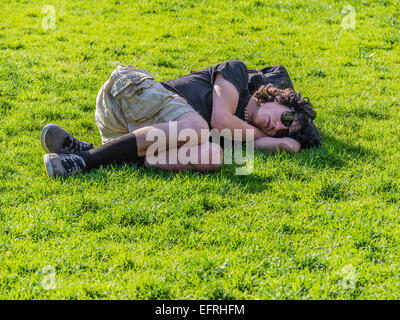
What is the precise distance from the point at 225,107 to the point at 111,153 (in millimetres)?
1133

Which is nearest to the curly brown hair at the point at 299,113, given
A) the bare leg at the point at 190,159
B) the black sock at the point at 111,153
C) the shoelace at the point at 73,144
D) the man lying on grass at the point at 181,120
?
the man lying on grass at the point at 181,120

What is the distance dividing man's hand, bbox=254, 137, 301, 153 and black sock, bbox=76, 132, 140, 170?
1244 millimetres

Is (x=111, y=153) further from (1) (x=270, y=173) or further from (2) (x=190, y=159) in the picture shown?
(1) (x=270, y=173)

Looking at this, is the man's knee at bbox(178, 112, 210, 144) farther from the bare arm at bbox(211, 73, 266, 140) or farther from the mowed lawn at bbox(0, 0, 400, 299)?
the mowed lawn at bbox(0, 0, 400, 299)

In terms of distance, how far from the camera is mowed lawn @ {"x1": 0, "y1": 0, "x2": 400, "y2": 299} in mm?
3029

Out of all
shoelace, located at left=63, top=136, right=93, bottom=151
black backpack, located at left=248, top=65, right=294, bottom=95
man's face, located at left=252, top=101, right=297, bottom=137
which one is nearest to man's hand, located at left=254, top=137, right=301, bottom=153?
man's face, located at left=252, top=101, right=297, bottom=137

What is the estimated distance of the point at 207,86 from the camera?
4961 mm

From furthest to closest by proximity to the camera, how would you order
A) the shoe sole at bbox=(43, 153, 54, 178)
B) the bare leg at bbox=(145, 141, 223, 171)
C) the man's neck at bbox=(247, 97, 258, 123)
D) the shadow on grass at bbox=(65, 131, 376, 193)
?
the man's neck at bbox=(247, 97, 258, 123) → the bare leg at bbox=(145, 141, 223, 171) → the shadow on grass at bbox=(65, 131, 376, 193) → the shoe sole at bbox=(43, 153, 54, 178)

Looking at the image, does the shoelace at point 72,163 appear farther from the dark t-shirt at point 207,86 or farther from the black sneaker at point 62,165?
the dark t-shirt at point 207,86

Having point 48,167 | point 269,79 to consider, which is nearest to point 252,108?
point 269,79

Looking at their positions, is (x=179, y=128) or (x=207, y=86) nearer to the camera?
(x=179, y=128)
